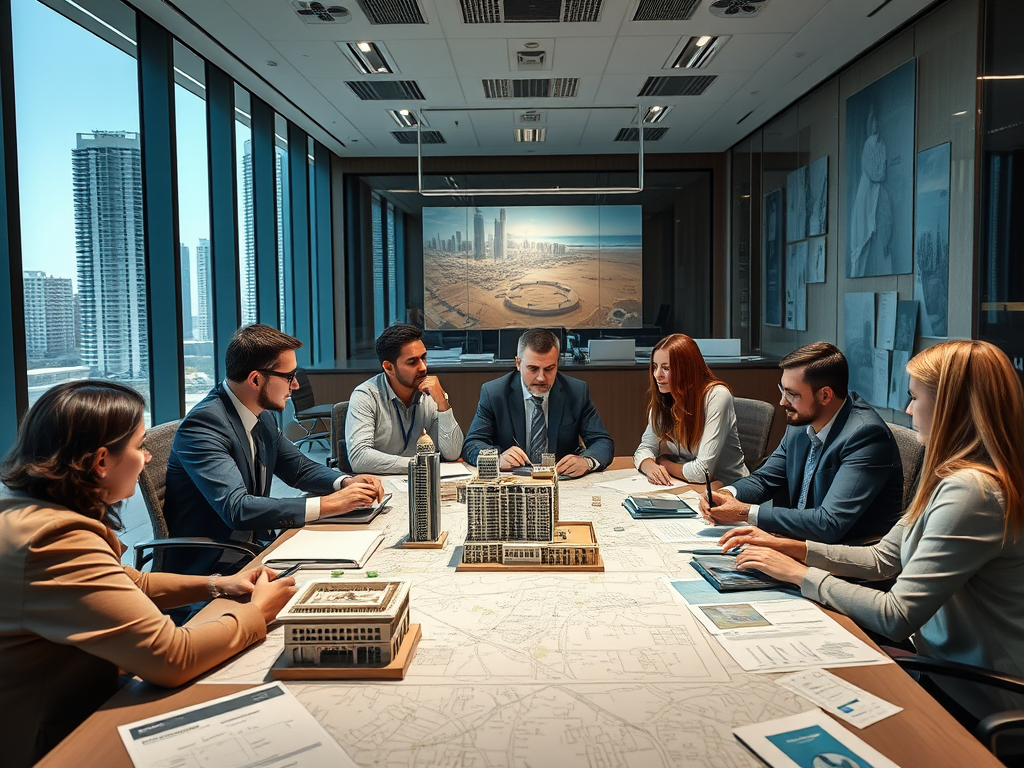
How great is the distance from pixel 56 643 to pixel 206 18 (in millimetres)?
4681

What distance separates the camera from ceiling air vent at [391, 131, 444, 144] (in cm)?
841

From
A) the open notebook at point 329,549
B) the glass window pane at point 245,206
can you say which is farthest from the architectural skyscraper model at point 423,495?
the glass window pane at point 245,206

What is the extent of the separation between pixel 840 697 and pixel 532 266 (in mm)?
9035

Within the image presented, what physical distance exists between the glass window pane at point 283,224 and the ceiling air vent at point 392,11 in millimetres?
2934

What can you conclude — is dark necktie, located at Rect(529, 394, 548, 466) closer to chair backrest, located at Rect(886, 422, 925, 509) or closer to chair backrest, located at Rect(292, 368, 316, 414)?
chair backrest, located at Rect(886, 422, 925, 509)

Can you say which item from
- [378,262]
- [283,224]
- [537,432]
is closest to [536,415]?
[537,432]

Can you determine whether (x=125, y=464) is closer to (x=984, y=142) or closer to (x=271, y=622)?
(x=271, y=622)

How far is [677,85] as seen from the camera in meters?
6.63

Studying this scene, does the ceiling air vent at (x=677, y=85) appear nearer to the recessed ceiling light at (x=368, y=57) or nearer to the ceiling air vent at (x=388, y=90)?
the ceiling air vent at (x=388, y=90)

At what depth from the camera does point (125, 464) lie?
5.11 ft

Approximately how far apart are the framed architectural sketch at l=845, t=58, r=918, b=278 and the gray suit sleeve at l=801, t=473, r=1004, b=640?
156 inches

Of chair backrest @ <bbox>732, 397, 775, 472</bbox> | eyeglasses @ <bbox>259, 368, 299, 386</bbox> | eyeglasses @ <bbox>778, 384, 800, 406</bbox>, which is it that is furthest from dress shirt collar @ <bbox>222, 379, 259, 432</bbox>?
chair backrest @ <bbox>732, 397, 775, 472</bbox>

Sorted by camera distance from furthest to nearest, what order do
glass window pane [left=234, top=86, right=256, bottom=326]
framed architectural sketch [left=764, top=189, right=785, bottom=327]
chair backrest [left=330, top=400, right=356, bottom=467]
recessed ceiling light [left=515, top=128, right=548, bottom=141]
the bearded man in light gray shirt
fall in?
recessed ceiling light [left=515, top=128, right=548, bottom=141]
framed architectural sketch [left=764, top=189, right=785, bottom=327]
glass window pane [left=234, top=86, right=256, bottom=326]
chair backrest [left=330, top=400, right=356, bottom=467]
the bearded man in light gray shirt

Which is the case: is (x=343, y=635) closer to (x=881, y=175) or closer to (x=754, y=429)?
(x=754, y=429)
